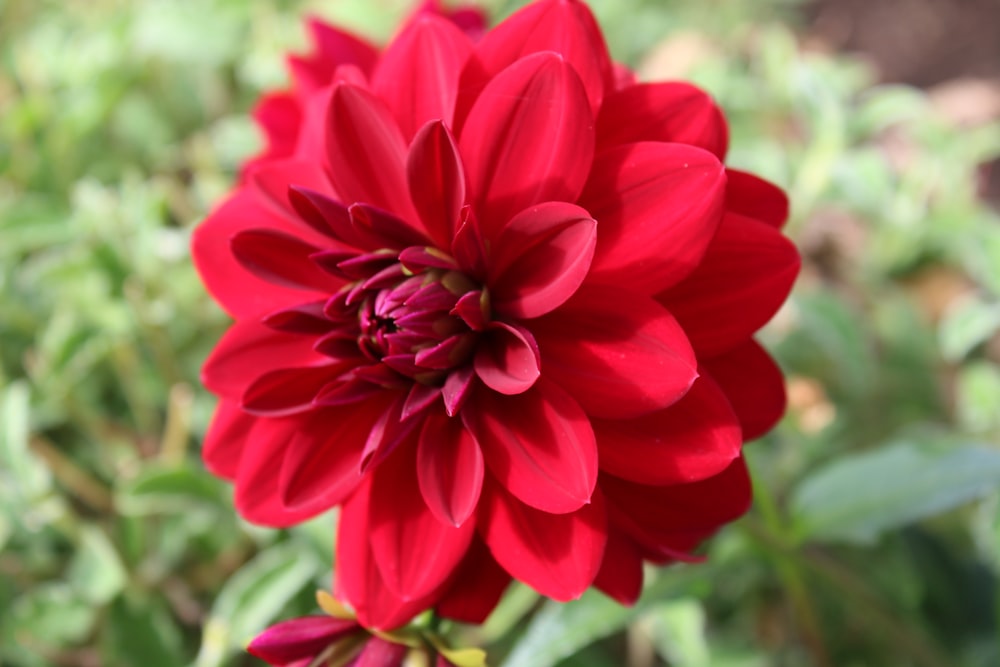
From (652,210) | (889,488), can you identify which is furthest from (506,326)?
(889,488)

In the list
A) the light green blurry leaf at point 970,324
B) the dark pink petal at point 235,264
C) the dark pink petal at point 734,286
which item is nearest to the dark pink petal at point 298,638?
the dark pink petal at point 235,264

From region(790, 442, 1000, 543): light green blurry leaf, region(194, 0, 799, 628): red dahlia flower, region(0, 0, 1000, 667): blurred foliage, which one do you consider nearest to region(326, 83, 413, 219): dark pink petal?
region(194, 0, 799, 628): red dahlia flower

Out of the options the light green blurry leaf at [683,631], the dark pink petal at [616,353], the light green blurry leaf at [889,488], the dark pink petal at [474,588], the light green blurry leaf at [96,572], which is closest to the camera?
the dark pink petal at [616,353]

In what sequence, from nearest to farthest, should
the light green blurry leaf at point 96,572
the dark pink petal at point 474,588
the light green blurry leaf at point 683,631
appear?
1. the dark pink petal at point 474,588
2. the light green blurry leaf at point 683,631
3. the light green blurry leaf at point 96,572

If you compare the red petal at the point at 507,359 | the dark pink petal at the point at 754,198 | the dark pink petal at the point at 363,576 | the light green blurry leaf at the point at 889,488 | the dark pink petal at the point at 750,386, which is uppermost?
the dark pink petal at the point at 754,198

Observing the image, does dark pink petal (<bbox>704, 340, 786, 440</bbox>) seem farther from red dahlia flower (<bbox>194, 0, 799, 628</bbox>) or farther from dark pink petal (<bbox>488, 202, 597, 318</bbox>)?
dark pink petal (<bbox>488, 202, 597, 318</bbox>)

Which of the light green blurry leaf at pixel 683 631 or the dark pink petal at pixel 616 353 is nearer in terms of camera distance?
the dark pink petal at pixel 616 353

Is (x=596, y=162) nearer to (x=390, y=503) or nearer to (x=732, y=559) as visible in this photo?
(x=390, y=503)

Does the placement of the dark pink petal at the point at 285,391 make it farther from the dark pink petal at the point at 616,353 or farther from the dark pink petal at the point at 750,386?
the dark pink petal at the point at 750,386
